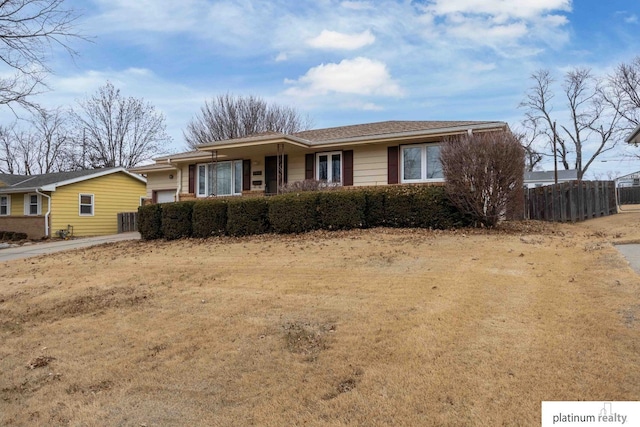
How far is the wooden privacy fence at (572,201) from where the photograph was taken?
1448cm

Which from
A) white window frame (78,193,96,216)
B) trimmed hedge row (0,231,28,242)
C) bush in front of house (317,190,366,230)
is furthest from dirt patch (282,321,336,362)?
trimmed hedge row (0,231,28,242)

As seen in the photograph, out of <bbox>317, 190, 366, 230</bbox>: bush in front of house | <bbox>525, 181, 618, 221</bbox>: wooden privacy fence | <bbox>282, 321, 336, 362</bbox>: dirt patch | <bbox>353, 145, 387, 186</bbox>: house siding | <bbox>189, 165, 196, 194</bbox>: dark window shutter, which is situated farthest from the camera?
<bbox>189, 165, 196, 194</bbox>: dark window shutter

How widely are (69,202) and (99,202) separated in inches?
65.8

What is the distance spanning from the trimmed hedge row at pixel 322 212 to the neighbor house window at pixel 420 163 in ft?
8.90

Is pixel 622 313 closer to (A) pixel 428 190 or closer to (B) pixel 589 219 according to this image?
(A) pixel 428 190

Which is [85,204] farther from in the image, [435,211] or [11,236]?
[435,211]

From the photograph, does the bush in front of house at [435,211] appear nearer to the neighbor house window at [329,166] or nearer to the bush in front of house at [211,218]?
the neighbor house window at [329,166]

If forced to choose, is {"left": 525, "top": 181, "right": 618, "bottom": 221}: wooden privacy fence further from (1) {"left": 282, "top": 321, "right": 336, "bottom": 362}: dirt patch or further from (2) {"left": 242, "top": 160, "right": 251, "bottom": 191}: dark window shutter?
(1) {"left": 282, "top": 321, "right": 336, "bottom": 362}: dirt patch

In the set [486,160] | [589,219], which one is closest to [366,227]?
[486,160]

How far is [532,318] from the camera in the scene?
13.0ft

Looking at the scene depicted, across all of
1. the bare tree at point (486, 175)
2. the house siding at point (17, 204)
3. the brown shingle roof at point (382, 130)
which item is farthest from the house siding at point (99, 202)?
the bare tree at point (486, 175)

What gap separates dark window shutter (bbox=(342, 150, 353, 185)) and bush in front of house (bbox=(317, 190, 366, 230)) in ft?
13.4

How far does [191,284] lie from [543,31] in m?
12.9

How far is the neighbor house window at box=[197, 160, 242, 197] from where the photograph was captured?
57.6ft
